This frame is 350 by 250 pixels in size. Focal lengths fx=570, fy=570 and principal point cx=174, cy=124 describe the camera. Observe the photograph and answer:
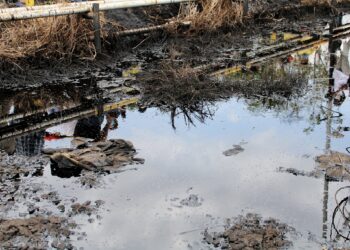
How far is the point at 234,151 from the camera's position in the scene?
5984 mm

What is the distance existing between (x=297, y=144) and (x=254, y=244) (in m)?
2.23

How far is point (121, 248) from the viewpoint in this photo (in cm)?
418

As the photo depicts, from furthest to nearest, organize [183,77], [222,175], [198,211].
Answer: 1. [183,77]
2. [222,175]
3. [198,211]

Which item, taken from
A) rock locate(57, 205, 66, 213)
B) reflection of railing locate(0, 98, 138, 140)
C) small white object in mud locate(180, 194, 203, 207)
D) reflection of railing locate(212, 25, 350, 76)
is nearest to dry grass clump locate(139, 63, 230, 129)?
reflection of railing locate(0, 98, 138, 140)

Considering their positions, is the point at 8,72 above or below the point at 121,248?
above

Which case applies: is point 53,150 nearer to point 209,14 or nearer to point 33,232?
point 33,232

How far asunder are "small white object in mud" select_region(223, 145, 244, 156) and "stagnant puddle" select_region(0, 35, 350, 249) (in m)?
0.02

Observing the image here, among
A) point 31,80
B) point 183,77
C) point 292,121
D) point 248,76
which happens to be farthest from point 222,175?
point 31,80

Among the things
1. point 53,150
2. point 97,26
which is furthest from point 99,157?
point 97,26

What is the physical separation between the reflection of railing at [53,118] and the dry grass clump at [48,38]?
6.15 feet

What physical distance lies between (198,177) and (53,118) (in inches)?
92.0

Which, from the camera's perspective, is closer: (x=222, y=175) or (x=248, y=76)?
(x=222, y=175)

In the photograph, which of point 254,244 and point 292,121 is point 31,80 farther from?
point 254,244

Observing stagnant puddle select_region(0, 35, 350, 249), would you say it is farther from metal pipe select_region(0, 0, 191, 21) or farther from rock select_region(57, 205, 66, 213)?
metal pipe select_region(0, 0, 191, 21)
